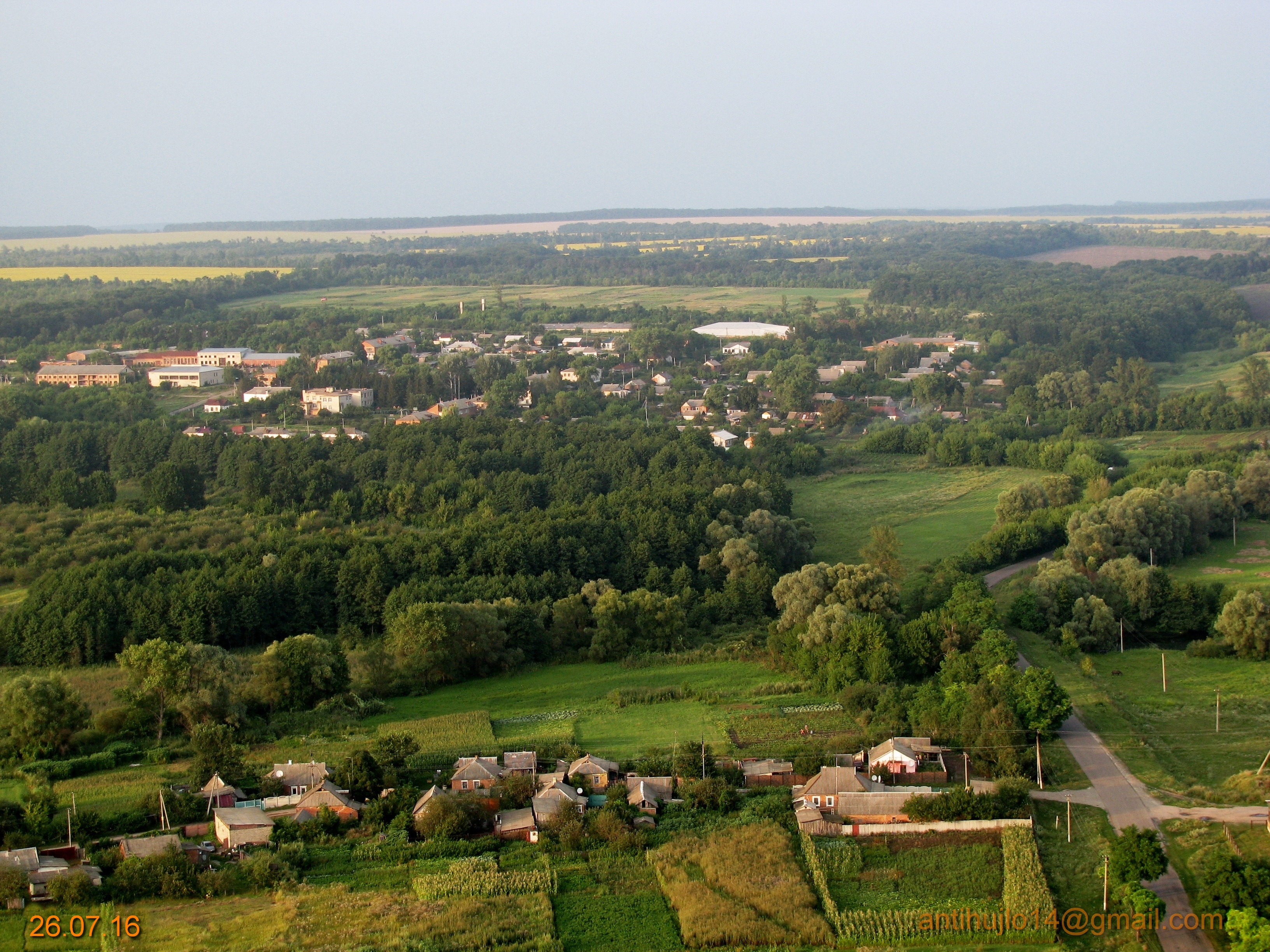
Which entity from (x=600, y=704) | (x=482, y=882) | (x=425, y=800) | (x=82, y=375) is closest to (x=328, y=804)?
(x=425, y=800)

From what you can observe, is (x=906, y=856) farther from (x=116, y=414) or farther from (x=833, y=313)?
(x=833, y=313)

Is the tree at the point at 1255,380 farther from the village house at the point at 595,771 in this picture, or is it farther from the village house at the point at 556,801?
the village house at the point at 556,801

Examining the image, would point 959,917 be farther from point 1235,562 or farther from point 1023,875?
point 1235,562

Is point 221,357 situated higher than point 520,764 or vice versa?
point 221,357

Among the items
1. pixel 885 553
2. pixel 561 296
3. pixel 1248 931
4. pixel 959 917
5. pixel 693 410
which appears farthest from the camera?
pixel 561 296

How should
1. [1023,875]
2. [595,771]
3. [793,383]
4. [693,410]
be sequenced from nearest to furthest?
[1023,875]
[595,771]
[693,410]
[793,383]

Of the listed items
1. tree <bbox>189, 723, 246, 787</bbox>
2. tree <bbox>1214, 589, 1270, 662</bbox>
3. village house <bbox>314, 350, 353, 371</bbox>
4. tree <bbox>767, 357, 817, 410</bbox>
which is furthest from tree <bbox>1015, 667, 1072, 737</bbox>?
village house <bbox>314, 350, 353, 371</bbox>

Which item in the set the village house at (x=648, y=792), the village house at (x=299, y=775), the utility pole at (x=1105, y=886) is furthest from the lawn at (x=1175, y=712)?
the village house at (x=299, y=775)

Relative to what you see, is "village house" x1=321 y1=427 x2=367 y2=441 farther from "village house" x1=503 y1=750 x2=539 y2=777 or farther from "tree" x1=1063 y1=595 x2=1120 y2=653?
"tree" x1=1063 y1=595 x2=1120 y2=653
